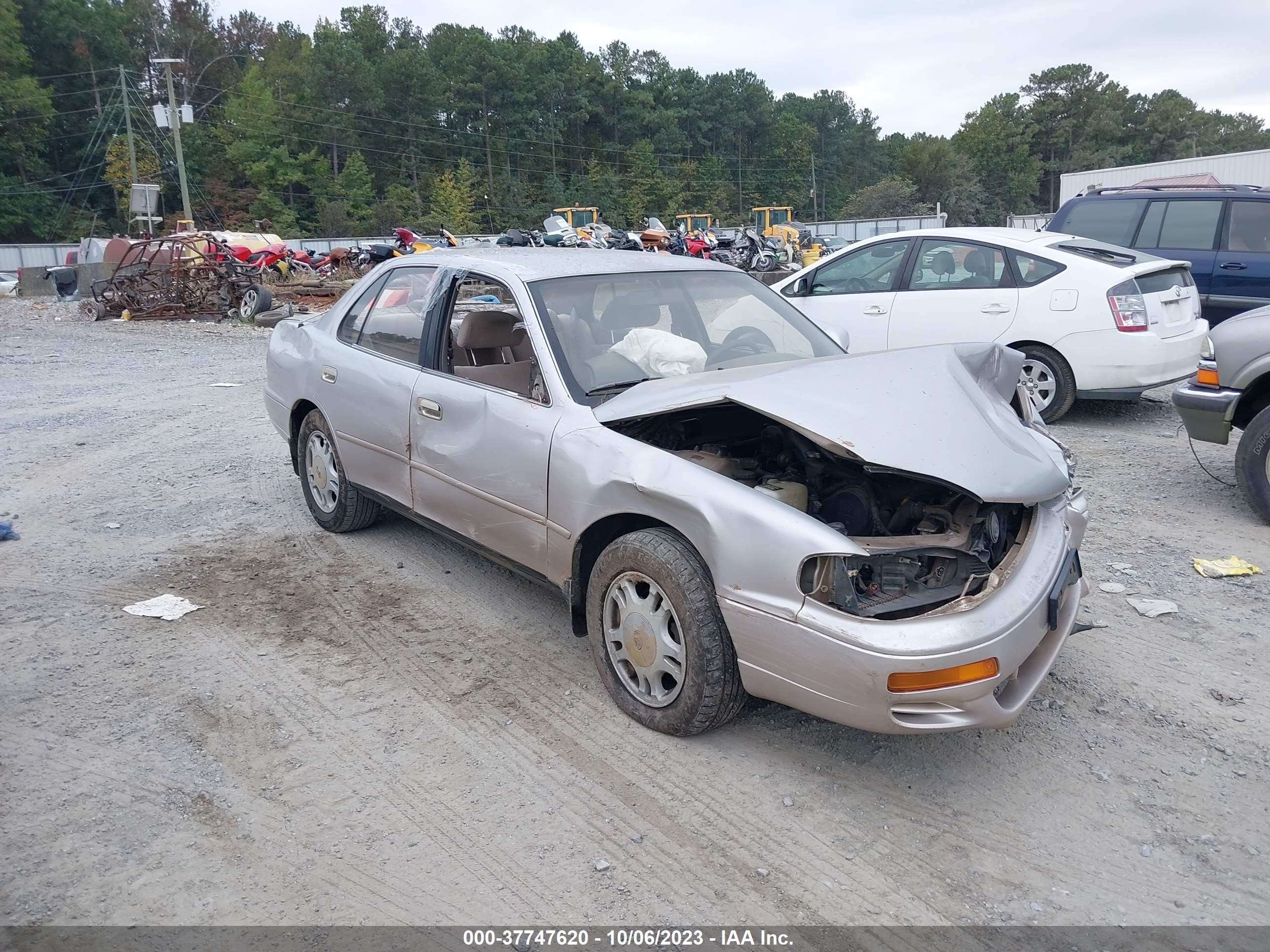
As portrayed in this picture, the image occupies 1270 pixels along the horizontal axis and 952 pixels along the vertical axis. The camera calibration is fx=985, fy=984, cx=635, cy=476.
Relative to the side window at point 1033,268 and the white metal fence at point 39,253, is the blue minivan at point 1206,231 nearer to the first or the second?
the side window at point 1033,268

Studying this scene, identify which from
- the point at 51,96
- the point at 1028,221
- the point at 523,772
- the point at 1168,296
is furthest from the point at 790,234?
the point at 51,96

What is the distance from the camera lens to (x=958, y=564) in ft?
11.0

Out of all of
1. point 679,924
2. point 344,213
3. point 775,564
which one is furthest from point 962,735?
point 344,213

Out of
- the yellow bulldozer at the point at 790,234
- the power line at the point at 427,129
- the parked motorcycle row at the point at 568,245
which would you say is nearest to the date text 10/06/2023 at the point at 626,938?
the parked motorcycle row at the point at 568,245

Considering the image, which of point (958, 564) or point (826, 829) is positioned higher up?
point (958, 564)

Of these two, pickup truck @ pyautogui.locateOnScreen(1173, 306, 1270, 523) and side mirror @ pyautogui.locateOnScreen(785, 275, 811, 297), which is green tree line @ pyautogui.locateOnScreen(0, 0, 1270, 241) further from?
pickup truck @ pyautogui.locateOnScreen(1173, 306, 1270, 523)

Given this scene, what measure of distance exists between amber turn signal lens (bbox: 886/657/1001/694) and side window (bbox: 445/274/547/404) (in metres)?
2.20

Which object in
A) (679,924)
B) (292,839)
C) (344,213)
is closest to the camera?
(679,924)

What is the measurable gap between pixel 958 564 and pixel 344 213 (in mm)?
69399

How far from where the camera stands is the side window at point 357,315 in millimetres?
5367

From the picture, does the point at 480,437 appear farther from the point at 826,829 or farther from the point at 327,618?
the point at 826,829

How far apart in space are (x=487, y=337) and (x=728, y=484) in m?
2.02

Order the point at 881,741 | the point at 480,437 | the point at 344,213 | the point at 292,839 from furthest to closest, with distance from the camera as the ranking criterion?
the point at 344,213 < the point at 480,437 < the point at 881,741 < the point at 292,839

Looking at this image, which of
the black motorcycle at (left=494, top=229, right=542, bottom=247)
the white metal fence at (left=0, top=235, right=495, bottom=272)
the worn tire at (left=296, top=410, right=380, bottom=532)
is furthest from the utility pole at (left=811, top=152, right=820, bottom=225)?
the worn tire at (left=296, top=410, right=380, bottom=532)
